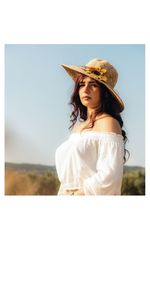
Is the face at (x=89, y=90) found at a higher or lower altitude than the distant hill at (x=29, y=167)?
higher

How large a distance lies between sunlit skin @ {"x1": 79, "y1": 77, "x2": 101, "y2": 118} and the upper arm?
0.35 feet

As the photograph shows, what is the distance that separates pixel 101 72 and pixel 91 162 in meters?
0.55

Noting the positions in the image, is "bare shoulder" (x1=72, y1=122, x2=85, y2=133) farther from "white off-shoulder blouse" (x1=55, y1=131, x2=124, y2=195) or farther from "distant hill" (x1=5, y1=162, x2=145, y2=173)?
"distant hill" (x1=5, y1=162, x2=145, y2=173)

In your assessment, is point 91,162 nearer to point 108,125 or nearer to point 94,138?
point 94,138

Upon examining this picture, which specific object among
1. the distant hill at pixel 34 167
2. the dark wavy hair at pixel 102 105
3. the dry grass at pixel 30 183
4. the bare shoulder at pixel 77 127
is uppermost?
the dark wavy hair at pixel 102 105

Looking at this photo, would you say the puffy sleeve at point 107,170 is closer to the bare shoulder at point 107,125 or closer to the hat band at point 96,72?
the bare shoulder at point 107,125

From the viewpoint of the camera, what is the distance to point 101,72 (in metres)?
3.25

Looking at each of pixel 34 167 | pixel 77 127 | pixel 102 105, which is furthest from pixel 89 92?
pixel 34 167

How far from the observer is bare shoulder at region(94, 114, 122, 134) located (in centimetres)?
325

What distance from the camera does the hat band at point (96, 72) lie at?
3250mm

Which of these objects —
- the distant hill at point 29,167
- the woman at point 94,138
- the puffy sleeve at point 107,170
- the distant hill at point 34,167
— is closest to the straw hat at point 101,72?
the woman at point 94,138

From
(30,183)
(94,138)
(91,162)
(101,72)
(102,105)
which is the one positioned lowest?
(30,183)
